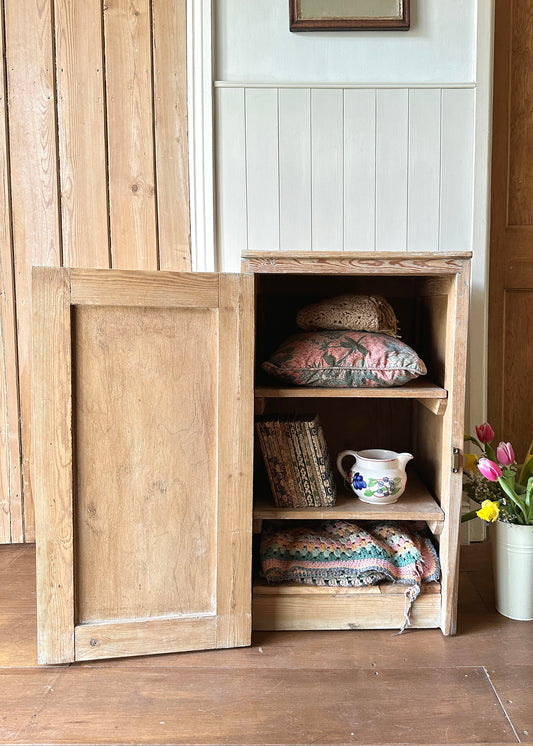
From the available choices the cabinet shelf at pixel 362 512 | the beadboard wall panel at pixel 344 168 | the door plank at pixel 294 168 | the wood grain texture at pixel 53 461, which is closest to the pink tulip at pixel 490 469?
the cabinet shelf at pixel 362 512

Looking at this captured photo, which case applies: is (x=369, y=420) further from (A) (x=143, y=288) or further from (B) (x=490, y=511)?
(A) (x=143, y=288)

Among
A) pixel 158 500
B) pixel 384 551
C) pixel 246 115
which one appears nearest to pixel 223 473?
pixel 158 500

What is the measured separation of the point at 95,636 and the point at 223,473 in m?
0.48

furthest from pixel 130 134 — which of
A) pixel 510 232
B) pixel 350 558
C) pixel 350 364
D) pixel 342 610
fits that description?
pixel 342 610

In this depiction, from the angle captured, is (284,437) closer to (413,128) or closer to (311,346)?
(311,346)

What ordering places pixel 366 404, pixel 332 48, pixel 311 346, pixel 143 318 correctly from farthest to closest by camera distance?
1. pixel 366 404
2. pixel 332 48
3. pixel 311 346
4. pixel 143 318

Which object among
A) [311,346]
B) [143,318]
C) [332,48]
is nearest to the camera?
[143,318]

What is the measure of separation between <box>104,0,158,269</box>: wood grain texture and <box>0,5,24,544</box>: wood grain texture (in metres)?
0.33

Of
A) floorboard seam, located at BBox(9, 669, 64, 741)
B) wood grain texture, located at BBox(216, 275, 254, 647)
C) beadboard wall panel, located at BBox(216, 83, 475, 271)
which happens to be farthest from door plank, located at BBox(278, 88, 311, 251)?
floorboard seam, located at BBox(9, 669, 64, 741)

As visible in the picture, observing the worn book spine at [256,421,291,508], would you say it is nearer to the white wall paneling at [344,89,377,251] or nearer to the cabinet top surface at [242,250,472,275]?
the cabinet top surface at [242,250,472,275]

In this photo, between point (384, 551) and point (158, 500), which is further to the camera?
point (384, 551)

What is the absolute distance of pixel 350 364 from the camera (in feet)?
5.10

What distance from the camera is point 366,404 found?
6.66ft

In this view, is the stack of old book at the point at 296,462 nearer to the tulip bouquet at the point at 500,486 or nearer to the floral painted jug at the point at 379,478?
the floral painted jug at the point at 379,478
